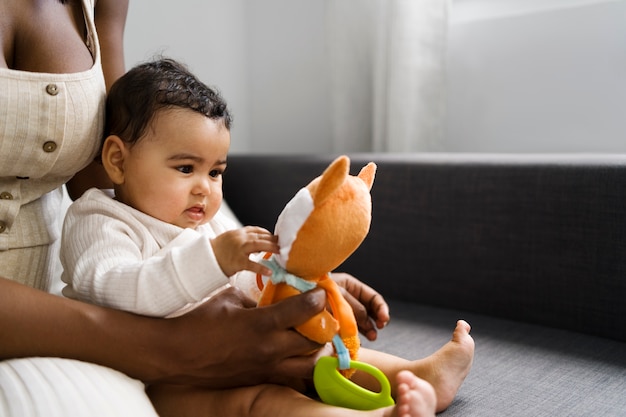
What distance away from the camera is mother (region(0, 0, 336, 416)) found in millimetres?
751

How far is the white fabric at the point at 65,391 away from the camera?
70 centimetres

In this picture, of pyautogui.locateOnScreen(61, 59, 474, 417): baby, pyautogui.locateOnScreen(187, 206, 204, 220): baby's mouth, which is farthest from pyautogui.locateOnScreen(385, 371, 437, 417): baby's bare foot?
pyautogui.locateOnScreen(187, 206, 204, 220): baby's mouth

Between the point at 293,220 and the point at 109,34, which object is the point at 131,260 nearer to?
the point at 293,220

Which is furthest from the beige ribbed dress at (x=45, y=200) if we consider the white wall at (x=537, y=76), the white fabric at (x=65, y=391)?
the white wall at (x=537, y=76)

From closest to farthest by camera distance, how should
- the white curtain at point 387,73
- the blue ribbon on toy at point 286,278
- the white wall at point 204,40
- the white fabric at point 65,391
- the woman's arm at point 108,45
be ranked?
the white fabric at point 65,391, the blue ribbon on toy at point 286,278, the woman's arm at point 108,45, the white curtain at point 387,73, the white wall at point 204,40

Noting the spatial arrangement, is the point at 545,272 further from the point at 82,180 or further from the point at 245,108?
the point at 245,108

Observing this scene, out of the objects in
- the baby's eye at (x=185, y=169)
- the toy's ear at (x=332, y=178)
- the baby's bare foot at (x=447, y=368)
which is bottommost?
the baby's bare foot at (x=447, y=368)

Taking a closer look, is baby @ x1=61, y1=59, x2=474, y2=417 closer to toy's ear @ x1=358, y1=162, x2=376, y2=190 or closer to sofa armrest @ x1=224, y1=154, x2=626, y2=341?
toy's ear @ x1=358, y1=162, x2=376, y2=190

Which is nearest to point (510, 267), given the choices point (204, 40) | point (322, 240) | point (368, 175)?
point (368, 175)

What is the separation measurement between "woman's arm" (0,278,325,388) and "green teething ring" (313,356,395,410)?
0.03 meters

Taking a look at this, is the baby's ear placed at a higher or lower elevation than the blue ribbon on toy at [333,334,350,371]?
higher

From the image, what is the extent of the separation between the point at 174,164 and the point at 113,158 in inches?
4.4

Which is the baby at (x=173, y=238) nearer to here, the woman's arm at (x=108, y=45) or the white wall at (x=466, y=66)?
the woman's arm at (x=108, y=45)

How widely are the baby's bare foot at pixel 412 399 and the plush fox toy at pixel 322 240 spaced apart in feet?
0.33
